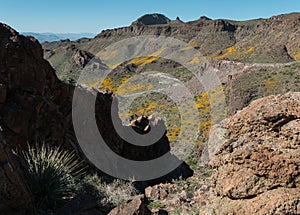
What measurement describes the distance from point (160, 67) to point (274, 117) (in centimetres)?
7299

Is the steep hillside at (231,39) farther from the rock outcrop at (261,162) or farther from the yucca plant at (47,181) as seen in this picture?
the rock outcrop at (261,162)

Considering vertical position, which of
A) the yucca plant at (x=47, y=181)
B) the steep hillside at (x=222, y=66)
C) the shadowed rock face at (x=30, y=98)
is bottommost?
the yucca plant at (x=47, y=181)

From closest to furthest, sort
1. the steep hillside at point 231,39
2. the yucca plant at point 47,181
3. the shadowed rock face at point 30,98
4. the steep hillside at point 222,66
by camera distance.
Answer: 1. the yucca plant at point 47,181
2. the shadowed rock face at point 30,98
3. the steep hillside at point 222,66
4. the steep hillside at point 231,39

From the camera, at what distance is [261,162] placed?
374 centimetres

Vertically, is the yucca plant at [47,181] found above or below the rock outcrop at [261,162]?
below

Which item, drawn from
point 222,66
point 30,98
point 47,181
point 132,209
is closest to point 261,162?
point 132,209

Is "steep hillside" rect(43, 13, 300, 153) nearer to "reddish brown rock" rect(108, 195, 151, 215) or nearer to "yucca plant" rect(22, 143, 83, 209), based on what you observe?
"yucca plant" rect(22, 143, 83, 209)

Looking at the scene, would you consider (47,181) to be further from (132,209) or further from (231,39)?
(231,39)

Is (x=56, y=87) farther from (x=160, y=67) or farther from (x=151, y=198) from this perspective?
(x=160, y=67)

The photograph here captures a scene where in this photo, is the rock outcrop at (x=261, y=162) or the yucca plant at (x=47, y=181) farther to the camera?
the yucca plant at (x=47, y=181)

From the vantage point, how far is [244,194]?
3795 mm

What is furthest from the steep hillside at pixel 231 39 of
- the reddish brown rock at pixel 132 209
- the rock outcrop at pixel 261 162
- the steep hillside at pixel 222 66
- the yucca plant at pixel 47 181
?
the rock outcrop at pixel 261 162

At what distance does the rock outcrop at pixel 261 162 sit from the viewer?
11.7 feet

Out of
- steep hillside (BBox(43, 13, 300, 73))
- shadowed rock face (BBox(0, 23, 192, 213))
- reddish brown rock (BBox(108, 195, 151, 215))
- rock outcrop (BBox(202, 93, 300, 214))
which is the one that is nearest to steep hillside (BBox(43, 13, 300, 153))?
steep hillside (BBox(43, 13, 300, 73))
